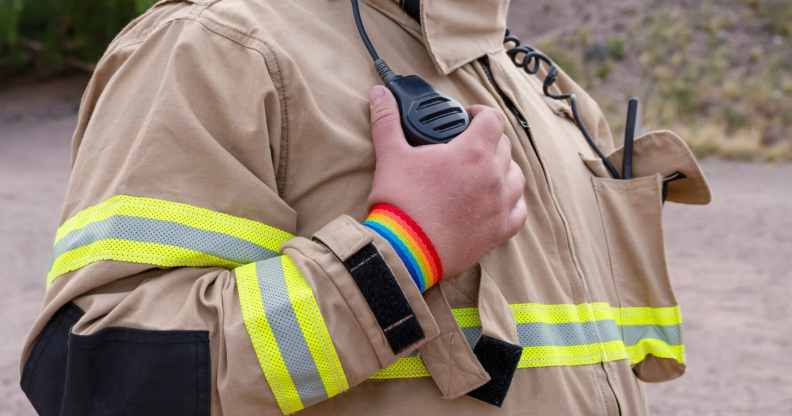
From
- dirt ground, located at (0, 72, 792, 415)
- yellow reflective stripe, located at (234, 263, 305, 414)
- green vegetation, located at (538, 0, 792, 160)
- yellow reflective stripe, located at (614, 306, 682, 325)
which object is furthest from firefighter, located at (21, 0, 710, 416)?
green vegetation, located at (538, 0, 792, 160)

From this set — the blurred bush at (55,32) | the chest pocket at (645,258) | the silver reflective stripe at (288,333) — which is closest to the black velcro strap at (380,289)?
the silver reflective stripe at (288,333)

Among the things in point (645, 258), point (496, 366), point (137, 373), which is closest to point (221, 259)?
point (137, 373)

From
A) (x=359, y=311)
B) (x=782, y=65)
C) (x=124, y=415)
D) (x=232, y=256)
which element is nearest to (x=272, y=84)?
(x=232, y=256)

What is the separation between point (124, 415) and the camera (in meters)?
1.38

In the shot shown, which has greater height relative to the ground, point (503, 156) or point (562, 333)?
point (503, 156)

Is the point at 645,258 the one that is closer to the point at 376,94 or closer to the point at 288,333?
the point at 376,94

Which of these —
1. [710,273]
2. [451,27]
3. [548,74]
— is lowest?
[710,273]

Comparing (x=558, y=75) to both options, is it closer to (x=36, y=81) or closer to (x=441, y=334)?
(x=441, y=334)

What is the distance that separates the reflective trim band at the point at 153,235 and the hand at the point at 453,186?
0.71ft

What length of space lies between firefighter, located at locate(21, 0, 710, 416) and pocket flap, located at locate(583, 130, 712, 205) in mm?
490

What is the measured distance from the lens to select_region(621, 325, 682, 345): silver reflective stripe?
6.83 ft

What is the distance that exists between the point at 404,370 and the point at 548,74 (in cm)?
98

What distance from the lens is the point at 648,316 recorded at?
6.88 ft

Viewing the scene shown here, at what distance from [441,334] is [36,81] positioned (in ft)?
52.7
